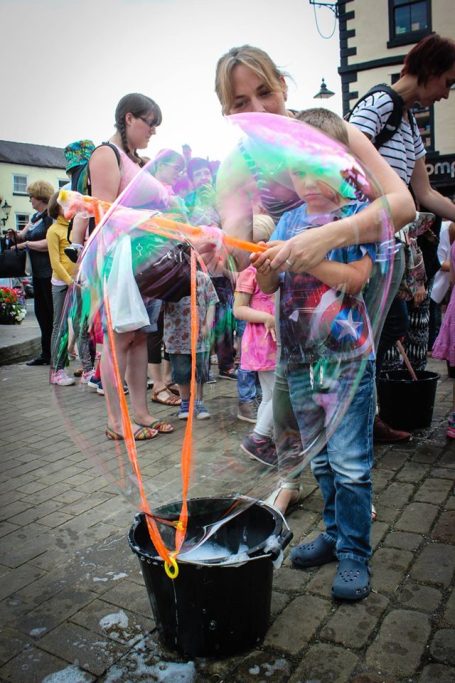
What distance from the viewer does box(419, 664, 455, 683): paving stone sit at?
164 cm

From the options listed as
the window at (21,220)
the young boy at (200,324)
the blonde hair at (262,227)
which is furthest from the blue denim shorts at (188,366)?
the window at (21,220)

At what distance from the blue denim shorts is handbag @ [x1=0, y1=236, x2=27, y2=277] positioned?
19.3 ft

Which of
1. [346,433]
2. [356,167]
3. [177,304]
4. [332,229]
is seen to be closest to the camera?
[332,229]

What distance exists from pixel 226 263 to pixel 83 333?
1.64ft

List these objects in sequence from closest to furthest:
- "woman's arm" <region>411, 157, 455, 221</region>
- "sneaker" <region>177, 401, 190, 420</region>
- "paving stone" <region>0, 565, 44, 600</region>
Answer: "paving stone" <region>0, 565, 44, 600</region>, "sneaker" <region>177, 401, 190, 420</region>, "woman's arm" <region>411, 157, 455, 221</region>

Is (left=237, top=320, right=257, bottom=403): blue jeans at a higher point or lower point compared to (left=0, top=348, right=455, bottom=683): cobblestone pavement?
higher

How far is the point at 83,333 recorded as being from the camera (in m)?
1.70

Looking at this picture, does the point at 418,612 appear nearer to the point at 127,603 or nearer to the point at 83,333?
the point at 127,603

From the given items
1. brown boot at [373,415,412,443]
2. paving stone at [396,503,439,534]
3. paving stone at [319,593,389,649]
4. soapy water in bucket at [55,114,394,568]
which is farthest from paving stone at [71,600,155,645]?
brown boot at [373,415,412,443]

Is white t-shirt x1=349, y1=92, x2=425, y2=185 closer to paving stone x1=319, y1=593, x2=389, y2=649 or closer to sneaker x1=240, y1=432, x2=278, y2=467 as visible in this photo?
sneaker x1=240, y1=432, x2=278, y2=467

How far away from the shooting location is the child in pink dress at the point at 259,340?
181cm

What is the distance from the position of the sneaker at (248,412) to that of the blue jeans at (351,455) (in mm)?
139

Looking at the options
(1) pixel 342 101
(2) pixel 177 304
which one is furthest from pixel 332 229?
(1) pixel 342 101

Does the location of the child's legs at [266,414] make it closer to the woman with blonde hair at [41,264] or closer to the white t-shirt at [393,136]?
the white t-shirt at [393,136]
